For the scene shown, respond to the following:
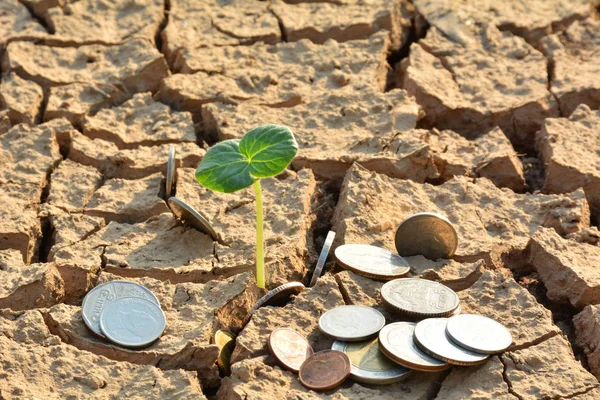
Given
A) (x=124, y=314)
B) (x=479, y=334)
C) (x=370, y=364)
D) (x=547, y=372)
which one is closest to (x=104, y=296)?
(x=124, y=314)

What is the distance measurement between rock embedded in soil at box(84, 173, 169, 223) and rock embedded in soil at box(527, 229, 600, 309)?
5.06 ft

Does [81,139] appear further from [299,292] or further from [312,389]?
[312,389]

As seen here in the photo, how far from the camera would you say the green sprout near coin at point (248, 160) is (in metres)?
3.35

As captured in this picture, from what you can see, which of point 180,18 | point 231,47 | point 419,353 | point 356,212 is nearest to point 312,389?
point 419,353

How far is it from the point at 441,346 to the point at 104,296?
1.21 metres

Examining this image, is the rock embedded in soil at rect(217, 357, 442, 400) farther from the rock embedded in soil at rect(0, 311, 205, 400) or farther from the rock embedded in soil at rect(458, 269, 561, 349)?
the rock embedded in soil at rect(458, 269, 561, 349)

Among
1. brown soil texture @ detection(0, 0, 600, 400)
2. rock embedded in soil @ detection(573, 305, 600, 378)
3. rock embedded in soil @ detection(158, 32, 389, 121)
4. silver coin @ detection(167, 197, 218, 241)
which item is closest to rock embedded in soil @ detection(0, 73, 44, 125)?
brown soil texture @ detection(0, 0, 600, 400)

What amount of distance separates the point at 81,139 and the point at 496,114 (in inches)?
77.8

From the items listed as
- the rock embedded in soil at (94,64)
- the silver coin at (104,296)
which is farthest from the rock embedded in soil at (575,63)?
the silver coin at (104,296)

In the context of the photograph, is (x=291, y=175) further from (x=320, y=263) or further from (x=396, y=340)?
(x=396, y=340)

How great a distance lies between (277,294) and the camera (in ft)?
11.2

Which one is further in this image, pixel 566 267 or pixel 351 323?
pixel 566 267

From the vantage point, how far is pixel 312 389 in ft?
10.2

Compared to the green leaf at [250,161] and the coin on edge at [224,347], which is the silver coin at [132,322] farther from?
the green leaf at [250,161]
